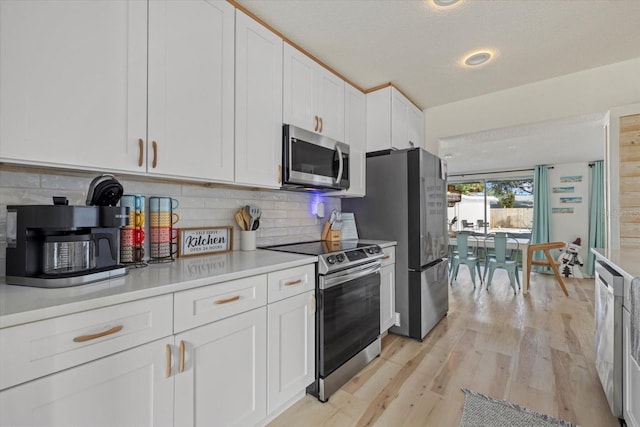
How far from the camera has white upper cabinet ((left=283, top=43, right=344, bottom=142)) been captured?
6.84 ft

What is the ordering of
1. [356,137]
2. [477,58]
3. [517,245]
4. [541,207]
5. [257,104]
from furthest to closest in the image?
[541,207] < [517,245] < [356,137] < [477,58] < [257,104]

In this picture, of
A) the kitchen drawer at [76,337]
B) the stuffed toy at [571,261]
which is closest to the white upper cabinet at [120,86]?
the kitchen drawer at [76,337]

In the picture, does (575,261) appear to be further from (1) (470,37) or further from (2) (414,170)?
(1) (470,37)

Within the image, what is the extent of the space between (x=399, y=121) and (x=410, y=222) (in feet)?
3.57

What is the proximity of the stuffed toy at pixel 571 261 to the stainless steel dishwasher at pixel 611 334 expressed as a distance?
4677 millimetres

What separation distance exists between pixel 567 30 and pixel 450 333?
8.58 feet

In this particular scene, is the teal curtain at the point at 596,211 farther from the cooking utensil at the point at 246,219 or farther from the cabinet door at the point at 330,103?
the cooking utensil at the point at 246,219

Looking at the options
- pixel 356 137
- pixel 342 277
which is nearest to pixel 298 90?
pixel 356 137

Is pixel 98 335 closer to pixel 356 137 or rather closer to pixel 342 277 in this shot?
pixel 342 277

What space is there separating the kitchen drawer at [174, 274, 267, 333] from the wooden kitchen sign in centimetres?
62

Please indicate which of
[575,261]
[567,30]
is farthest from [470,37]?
[575,261]

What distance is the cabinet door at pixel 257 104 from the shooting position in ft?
5.78

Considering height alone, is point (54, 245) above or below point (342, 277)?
above

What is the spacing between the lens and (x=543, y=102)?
108 inches
